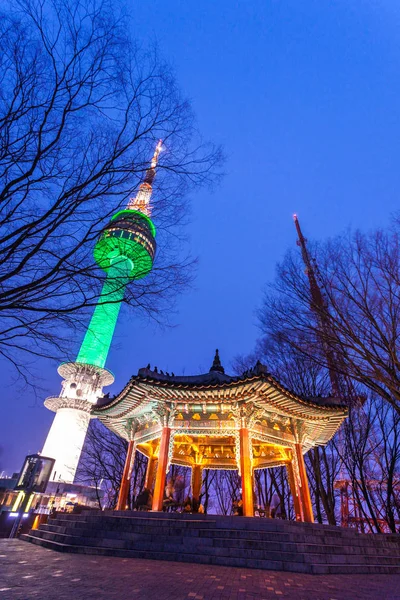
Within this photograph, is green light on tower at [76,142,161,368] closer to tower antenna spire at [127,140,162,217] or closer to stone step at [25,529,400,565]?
tower antenna spire at [127,140,162,217]

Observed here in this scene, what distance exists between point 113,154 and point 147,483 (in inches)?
546

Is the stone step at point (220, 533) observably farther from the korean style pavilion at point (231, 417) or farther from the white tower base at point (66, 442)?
the white tower base at point (66, 442)

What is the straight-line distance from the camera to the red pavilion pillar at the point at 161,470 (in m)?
11.0

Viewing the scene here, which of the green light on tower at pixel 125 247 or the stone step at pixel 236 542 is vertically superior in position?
the green light on tower at pixel 125 247

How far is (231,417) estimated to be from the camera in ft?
40.7

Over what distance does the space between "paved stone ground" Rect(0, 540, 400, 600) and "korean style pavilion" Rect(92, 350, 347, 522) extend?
465 cm

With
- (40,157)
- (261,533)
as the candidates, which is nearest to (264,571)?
(261,533)

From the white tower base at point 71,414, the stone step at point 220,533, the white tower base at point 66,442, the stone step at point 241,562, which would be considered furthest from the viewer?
the white tower base at point 71,414

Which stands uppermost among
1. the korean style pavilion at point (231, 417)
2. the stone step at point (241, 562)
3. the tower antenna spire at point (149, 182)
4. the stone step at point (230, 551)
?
the tower antenna spire at point (149, 182)

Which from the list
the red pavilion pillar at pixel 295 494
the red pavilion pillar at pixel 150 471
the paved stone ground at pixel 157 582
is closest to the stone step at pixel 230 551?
the paved stone ground at pixel 157 582

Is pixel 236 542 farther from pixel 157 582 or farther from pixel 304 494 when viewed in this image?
pixel 304 494

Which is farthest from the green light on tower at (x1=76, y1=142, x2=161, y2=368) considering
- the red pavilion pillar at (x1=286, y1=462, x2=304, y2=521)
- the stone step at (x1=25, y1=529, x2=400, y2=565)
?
the red pavilion pillar at (x1=286, y1=462, x2=304, y2=521)

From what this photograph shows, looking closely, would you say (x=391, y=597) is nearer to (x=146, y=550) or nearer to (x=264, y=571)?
(x=264, y=571)

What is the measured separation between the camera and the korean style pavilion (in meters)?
11.6
